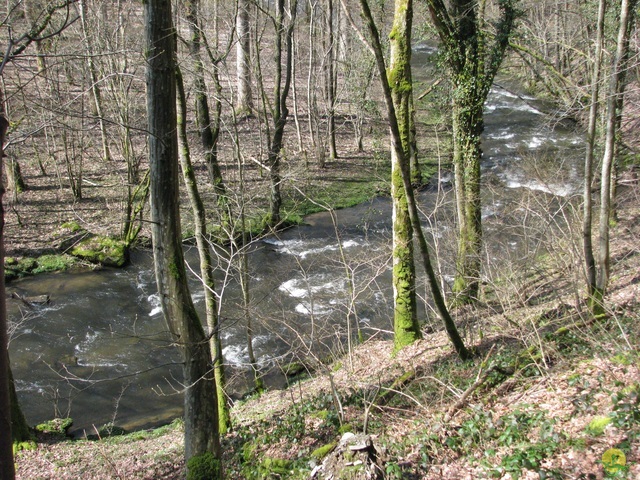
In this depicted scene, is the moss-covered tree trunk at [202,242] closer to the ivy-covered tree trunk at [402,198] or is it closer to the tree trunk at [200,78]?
the tree trunk at [200,78]

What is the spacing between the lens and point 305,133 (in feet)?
91.4

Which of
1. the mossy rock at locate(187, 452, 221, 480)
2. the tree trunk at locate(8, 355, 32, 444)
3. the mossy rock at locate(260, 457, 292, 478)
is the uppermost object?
the mossy rock at locate(187, 452, 221, 480)

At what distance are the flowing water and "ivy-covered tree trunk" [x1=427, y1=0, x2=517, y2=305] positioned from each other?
712 millimetres

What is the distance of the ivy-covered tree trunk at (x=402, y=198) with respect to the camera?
28.8 feet

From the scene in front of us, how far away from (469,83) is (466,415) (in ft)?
24.6

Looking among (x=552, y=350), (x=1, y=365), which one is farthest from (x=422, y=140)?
(x=1, y=365)

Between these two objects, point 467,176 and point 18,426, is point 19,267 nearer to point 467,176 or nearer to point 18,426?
point 18,426

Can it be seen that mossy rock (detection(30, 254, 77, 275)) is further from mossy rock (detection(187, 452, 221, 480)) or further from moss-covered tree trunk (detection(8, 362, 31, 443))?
mossy rock (detection(187, 452, 221, 480))

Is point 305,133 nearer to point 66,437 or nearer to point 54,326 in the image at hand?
point 54,326

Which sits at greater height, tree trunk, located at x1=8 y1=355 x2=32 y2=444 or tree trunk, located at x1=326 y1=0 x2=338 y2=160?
tree trunk, located at x1=326 y1=0 x2=338 y2=160

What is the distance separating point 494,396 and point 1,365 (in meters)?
5.38

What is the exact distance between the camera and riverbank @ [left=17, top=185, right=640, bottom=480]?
199 inches

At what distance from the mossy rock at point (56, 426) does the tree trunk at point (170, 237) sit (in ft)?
18.7

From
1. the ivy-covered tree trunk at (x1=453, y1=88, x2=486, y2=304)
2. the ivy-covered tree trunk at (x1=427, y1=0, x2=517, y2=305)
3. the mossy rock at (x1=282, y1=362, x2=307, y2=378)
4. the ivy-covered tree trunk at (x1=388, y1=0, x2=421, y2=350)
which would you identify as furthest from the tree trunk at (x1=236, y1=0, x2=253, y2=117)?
the ivy-covered tree trunk at (x1=388, y1=0, x2=421, y2=350)
